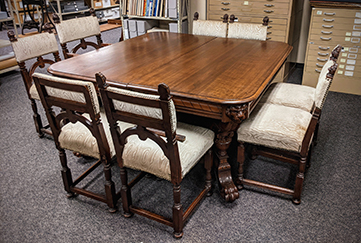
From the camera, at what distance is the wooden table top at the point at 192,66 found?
1.79m

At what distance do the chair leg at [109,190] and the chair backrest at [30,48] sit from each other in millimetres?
1324

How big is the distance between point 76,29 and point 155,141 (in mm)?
1999

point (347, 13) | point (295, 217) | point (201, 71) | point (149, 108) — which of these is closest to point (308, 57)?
point (347, 13)

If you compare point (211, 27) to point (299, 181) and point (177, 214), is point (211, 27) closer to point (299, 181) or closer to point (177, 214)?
point (299, 181)

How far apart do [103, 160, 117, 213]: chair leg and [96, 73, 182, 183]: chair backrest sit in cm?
32

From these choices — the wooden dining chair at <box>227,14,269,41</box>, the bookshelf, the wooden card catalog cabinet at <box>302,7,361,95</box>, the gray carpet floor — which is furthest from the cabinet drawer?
the bookshelf

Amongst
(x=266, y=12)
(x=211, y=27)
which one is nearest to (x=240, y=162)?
(x=211, y=27)

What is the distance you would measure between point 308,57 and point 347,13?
23.3 inches

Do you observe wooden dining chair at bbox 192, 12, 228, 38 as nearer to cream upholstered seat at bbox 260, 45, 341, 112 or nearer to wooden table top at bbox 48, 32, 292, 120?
wooden table top at bbox 48, 32, 292, 120

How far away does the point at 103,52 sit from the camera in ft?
8.65

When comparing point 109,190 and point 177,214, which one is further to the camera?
point 109,190

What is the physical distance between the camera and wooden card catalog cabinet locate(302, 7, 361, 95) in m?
3.40

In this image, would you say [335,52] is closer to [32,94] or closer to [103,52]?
[103,52]

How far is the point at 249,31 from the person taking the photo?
2943 mm
